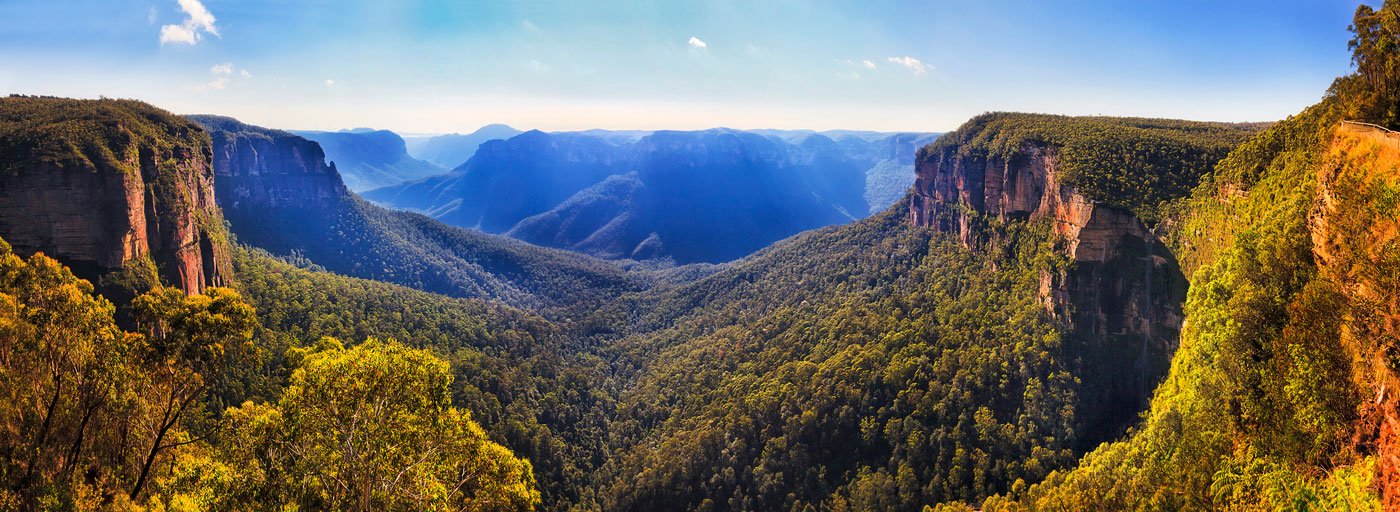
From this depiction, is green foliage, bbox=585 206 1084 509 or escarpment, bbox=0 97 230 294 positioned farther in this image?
green foliage, bbox=585 206 1084 509

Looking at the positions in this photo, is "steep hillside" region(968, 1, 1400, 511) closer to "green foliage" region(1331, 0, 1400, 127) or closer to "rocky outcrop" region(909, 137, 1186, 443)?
"green foliage" region(1331, 0, 1400, 127)

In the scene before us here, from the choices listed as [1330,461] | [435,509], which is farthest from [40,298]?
[1330,461]

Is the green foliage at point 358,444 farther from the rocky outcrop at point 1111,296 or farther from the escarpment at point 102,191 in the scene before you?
the rocky outcrop at point 1111,296

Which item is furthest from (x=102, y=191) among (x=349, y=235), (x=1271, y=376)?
(x=349, y=235)

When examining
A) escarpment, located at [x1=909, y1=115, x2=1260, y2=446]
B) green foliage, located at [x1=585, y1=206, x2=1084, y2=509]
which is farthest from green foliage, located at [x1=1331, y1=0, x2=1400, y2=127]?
green foliage, located at [x1=585, y1=206, x2=1084, y2=509]

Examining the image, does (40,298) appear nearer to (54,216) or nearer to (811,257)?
(54,216)

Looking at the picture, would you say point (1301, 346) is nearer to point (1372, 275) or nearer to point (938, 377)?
point (1372, 275)
